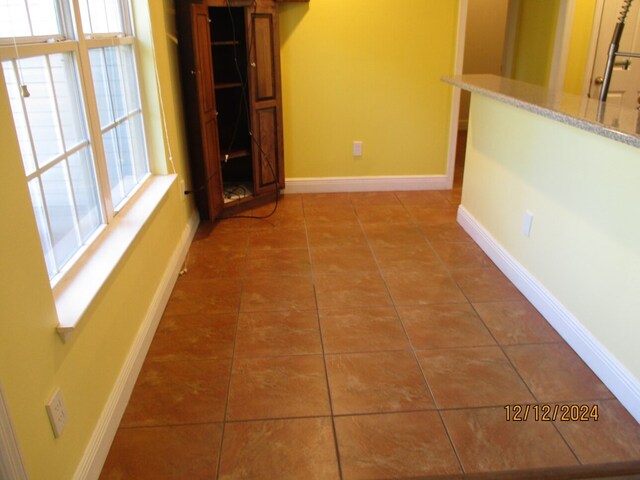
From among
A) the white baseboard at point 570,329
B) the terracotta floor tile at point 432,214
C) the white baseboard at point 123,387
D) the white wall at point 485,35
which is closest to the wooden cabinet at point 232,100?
the white baseboard at point 123,387

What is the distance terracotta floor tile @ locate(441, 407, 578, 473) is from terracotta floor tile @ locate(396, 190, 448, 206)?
250cm

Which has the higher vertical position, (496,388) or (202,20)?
(202,20)

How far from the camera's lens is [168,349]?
2.39 m

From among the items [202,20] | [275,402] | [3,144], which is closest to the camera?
[3,144]

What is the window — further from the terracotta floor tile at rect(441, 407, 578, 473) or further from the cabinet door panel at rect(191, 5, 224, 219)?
the terracotta floor tile at rect(441, 407, 578, 473)

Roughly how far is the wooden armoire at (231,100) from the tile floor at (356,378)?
2.19ft

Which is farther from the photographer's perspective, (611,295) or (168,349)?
(168,349)

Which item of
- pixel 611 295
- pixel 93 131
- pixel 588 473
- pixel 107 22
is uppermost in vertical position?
pixel 107 22

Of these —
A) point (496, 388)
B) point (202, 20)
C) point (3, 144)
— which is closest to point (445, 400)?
point (496, 388)

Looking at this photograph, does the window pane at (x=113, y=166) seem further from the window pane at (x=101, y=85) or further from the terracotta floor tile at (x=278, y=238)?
the terracotta floor tile at (x=278, y=238)

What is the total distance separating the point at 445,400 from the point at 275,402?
0.65 meters

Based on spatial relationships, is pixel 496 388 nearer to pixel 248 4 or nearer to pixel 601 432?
pixel 601 432

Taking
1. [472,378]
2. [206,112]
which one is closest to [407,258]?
[472,378]

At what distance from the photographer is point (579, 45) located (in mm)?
4129
